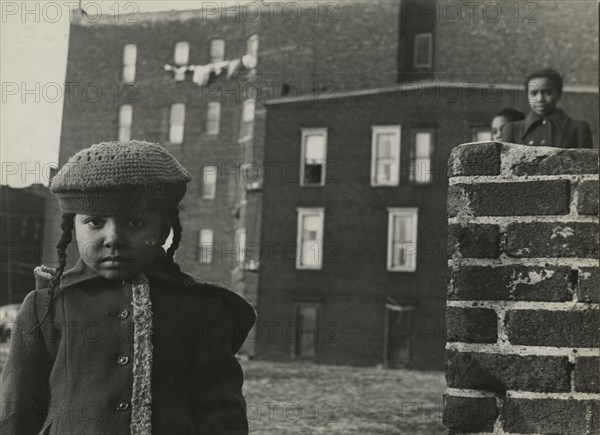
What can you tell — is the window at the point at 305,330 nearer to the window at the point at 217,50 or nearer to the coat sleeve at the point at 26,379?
the window at the point at 217,50

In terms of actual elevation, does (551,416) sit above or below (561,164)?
below

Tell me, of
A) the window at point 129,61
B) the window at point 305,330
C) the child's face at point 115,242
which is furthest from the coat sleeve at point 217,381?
the window at point 129,61

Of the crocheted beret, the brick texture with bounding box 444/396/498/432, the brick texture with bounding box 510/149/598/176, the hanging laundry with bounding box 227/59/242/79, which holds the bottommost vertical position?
the brick texture with bounding box 444/396/498/432

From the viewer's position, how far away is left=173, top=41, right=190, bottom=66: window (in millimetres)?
31469

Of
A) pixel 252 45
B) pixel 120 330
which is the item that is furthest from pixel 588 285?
pixel 252 45

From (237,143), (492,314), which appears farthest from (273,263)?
(492,314)

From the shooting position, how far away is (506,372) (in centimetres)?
275

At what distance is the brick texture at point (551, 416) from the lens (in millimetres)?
2688

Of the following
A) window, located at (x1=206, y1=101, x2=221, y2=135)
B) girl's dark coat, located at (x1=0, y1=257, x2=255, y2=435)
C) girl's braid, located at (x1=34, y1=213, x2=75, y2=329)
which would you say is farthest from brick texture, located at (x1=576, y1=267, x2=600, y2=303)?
window, located at (x1=206, y1=101, x2=221, y2=135)

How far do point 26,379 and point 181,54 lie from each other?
1182 inches

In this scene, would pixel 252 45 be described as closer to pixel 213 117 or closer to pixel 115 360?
pixel 213 117

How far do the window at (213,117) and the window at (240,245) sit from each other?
5216 mm

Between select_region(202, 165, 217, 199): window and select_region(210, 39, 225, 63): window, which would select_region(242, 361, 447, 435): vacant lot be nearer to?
select_region(202, 165, 217, 199): window

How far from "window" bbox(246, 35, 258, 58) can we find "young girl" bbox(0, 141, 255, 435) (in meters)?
25.3
